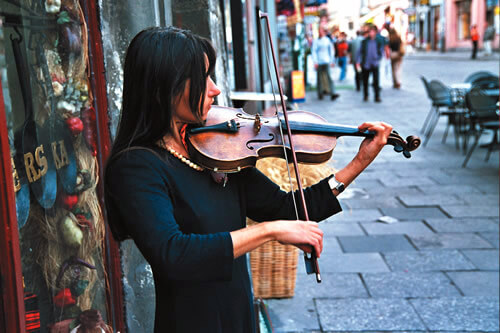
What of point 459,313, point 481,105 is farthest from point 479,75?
point 459,313

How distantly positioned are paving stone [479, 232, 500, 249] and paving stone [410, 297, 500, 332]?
43.7 inches

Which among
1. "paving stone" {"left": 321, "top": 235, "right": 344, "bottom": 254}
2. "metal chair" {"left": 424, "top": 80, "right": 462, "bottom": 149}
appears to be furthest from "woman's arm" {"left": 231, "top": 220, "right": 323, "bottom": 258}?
"metal chair" {"left": 424, "top": 80, "right": 462, "bottom": 149}

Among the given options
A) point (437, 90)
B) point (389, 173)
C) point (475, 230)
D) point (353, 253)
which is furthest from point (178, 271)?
point (437, 90)

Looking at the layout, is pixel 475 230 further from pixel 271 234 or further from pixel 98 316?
pixel 271 234

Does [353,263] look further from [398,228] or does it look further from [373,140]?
[373,140]

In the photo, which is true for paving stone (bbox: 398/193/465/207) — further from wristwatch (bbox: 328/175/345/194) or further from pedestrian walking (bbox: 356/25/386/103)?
pedestrian walking (bbox: 356/25/386/103)

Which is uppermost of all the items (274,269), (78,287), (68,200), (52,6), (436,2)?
(436,2)

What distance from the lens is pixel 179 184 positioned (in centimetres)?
146

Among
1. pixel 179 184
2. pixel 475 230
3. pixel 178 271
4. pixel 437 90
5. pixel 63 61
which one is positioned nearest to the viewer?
pixel 178 271

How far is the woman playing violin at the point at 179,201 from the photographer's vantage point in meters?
1.32

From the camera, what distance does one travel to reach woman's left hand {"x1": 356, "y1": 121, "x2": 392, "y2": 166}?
166 centimetres

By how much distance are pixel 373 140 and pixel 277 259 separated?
6.81 ft

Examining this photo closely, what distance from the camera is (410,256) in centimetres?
454

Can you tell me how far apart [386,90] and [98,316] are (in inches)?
585
